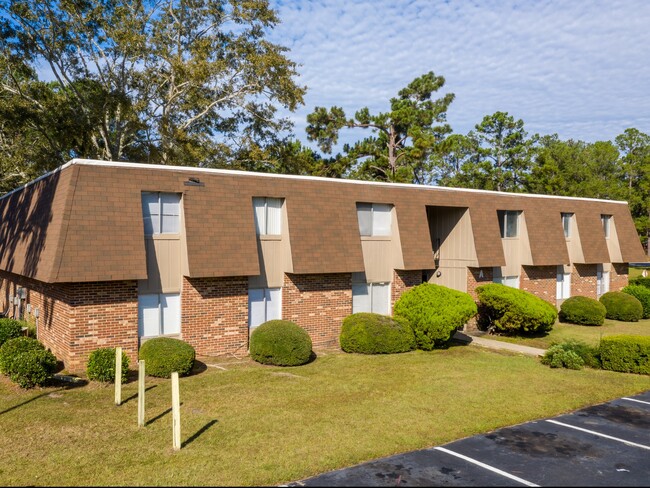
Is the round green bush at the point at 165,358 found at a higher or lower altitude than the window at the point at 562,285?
lower

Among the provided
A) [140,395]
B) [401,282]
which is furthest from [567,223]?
[140,395]

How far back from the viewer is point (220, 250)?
58.5 ft

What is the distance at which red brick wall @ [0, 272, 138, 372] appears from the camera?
15.7 meters

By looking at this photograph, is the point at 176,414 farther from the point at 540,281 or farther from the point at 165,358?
the point at 540,281

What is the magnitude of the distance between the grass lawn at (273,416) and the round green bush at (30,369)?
35 centimetres

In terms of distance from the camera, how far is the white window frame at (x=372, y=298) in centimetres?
2166

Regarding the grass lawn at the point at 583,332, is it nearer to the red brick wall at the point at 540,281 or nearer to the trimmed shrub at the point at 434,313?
the red brick wall at the point at 540,281

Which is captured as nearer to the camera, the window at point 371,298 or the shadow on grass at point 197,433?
the shadow on grass at point 197,433

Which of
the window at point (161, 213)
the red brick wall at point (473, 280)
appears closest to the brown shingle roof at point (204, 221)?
the window at point (161, 213)

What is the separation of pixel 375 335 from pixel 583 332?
12153 mm

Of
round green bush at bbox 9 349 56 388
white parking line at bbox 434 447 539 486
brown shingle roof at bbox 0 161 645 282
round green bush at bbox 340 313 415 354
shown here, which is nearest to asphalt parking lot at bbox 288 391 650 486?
white parking line at bbox 434 447 539 486

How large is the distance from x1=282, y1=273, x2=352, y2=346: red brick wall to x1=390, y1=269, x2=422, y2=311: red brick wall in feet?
7.19

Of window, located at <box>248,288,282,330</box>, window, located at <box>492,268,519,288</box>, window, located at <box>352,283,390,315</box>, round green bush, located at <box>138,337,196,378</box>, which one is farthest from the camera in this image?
window, located at <box>492,268,519,288</box>

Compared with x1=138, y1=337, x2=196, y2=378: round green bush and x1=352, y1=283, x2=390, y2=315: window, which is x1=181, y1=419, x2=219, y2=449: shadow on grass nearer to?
x1=138, y1=337, x2=196, y2=378: round green bush
